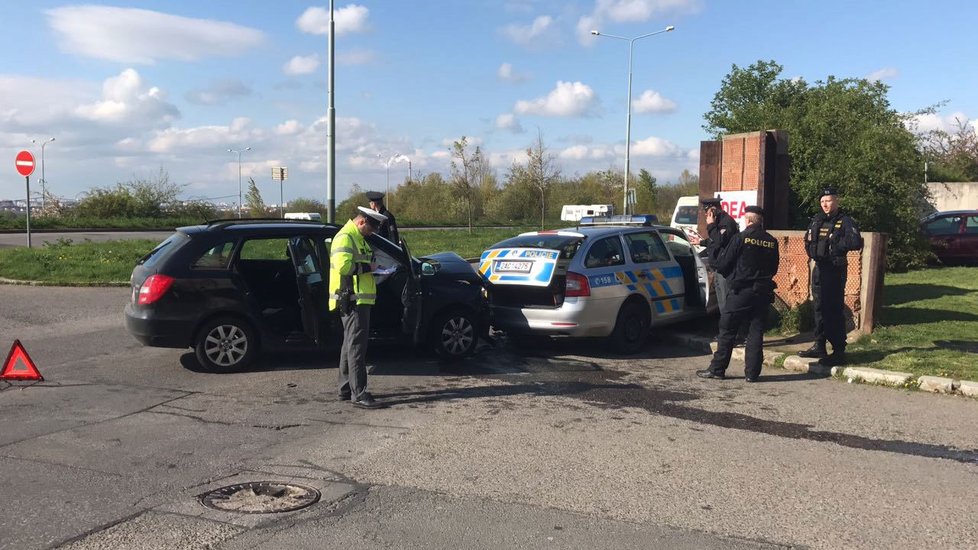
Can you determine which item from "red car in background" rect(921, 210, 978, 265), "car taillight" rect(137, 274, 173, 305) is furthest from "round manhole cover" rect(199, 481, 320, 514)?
"red car in background" rect(921, 210, 978, 265)

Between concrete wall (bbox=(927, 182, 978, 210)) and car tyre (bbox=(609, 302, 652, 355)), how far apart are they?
24391 millimetres

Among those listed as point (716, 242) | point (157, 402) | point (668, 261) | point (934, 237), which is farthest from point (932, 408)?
point (934, 237)

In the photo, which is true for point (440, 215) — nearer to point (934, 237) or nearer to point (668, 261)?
point (934, 237)

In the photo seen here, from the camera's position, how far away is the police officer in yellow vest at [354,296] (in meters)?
6.72

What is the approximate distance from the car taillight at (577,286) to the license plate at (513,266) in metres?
0.54

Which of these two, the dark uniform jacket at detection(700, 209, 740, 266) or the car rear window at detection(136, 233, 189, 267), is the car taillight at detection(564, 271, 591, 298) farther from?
the car rear window at detection(136, 233, 189, 267)

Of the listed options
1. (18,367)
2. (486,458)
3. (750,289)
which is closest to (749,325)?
(750,289)

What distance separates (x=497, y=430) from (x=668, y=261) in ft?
16.4

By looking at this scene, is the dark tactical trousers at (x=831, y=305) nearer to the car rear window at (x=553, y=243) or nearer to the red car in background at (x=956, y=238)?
the car rear window at (x=553, y=243)

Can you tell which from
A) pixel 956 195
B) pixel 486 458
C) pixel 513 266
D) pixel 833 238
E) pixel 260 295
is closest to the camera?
pixel 486 458

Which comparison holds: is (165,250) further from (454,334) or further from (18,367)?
(454,334)

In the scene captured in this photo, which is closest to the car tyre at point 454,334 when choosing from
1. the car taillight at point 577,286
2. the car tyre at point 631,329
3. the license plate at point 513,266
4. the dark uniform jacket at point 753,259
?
the license plate at point 513,266

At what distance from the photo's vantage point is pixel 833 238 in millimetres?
8250

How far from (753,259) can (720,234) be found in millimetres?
856
